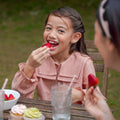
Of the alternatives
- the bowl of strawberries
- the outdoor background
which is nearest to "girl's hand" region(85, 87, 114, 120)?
the bowl of strawberries

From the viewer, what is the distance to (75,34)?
8.13ft

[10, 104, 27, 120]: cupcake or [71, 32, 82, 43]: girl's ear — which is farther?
[71, 32, 82, 43]: girl's ear

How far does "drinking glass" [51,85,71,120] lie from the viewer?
1708 millimetres

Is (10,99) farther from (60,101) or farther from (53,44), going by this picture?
(53,44)

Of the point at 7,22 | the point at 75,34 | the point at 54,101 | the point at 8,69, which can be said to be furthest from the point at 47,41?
the point at 7,22

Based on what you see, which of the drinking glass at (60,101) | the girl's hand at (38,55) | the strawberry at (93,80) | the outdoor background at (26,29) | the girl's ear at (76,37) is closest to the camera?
the strawberry at (93,80)

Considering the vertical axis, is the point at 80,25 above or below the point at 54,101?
above

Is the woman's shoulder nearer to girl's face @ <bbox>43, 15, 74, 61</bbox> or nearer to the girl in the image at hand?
the girl

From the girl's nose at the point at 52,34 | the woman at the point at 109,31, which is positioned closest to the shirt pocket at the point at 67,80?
the girl's nose at the point at 52,34

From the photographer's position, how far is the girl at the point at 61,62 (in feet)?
7.32

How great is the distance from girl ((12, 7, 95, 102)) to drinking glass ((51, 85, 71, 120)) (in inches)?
15.2

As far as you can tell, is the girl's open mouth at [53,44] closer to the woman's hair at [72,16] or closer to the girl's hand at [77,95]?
the woman's hair at [72,16]

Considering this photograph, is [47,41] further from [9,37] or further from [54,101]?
[9,37]

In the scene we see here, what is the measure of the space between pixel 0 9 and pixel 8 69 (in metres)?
5.19
